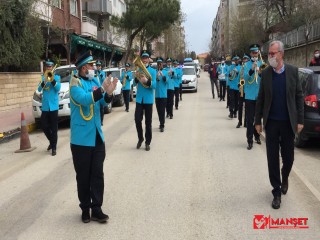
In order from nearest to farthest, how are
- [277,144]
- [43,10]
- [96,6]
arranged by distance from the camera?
[277,144]
[43,10]
[96,6]

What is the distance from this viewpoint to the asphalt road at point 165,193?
182 inches

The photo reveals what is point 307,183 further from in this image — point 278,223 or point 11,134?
point 11,134

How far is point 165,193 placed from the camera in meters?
5.89

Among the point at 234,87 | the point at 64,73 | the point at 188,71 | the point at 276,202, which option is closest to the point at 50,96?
the point at 276,202

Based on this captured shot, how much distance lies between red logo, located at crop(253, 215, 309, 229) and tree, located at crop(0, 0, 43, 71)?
14395 mm

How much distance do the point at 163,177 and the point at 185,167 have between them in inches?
29.8

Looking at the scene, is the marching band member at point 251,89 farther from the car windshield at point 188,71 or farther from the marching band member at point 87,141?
the car windshield at point 188,71

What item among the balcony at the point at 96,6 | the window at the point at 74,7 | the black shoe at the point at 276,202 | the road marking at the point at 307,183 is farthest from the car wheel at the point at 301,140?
the balcony at the point at 96,6

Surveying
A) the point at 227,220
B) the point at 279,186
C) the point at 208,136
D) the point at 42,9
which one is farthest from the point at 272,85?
the point at 42,9

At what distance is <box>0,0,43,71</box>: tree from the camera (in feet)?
55.2

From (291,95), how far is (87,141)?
2557 millimetres

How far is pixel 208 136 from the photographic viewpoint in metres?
10.5

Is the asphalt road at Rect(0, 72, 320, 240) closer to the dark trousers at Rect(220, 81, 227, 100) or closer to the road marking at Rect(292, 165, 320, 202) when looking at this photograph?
the road marking at Rect(292, 165, 320, 202)

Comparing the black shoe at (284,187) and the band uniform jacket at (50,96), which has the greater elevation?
the band uniform jacket at (50,96)
